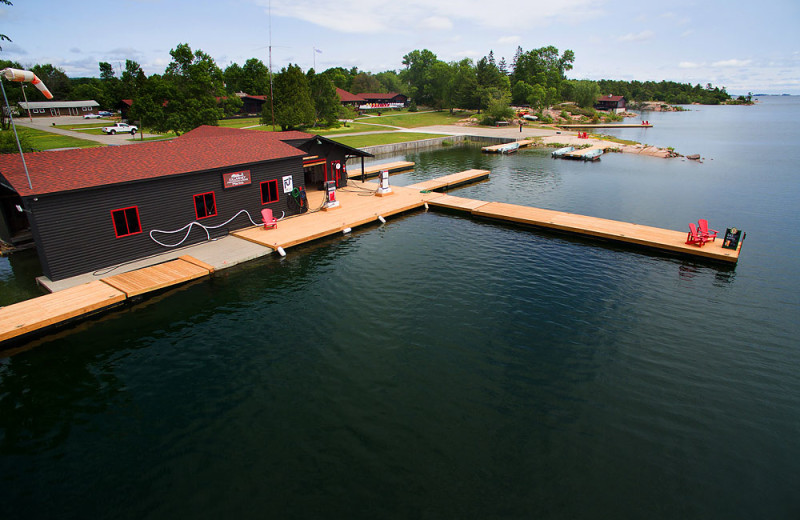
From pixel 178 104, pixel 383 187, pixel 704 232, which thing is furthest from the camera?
pixel 178 104

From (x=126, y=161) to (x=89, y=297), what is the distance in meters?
7.53

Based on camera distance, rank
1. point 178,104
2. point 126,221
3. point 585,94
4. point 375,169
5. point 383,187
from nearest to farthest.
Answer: point 126,221
point 383,187
point 375,169
point 178,104
point 585,94

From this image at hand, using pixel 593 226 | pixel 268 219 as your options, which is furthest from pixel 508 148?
pixel 268 219

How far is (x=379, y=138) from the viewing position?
62844 mm

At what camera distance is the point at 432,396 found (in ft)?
37.0

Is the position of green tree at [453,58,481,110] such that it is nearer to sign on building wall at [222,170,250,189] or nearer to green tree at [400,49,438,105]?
green tree at [400,49,438,105]

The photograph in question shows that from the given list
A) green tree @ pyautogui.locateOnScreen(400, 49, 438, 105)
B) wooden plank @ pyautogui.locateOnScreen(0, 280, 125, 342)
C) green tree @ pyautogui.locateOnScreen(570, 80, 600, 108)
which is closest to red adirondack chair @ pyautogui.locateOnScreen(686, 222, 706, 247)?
wooden plank @ pyautogui.locateOnScreen(0, 280, 125, 342)

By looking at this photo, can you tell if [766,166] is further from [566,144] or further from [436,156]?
[436,156]

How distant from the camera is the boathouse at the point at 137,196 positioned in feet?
54.1

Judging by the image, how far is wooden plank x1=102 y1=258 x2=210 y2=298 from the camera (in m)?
16.3

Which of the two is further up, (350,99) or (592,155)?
(350,99)

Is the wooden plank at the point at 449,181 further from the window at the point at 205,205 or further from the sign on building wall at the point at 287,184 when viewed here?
the window at the point at 205,205

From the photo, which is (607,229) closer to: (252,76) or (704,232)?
(704,232)

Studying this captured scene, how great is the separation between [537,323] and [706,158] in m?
54.0
